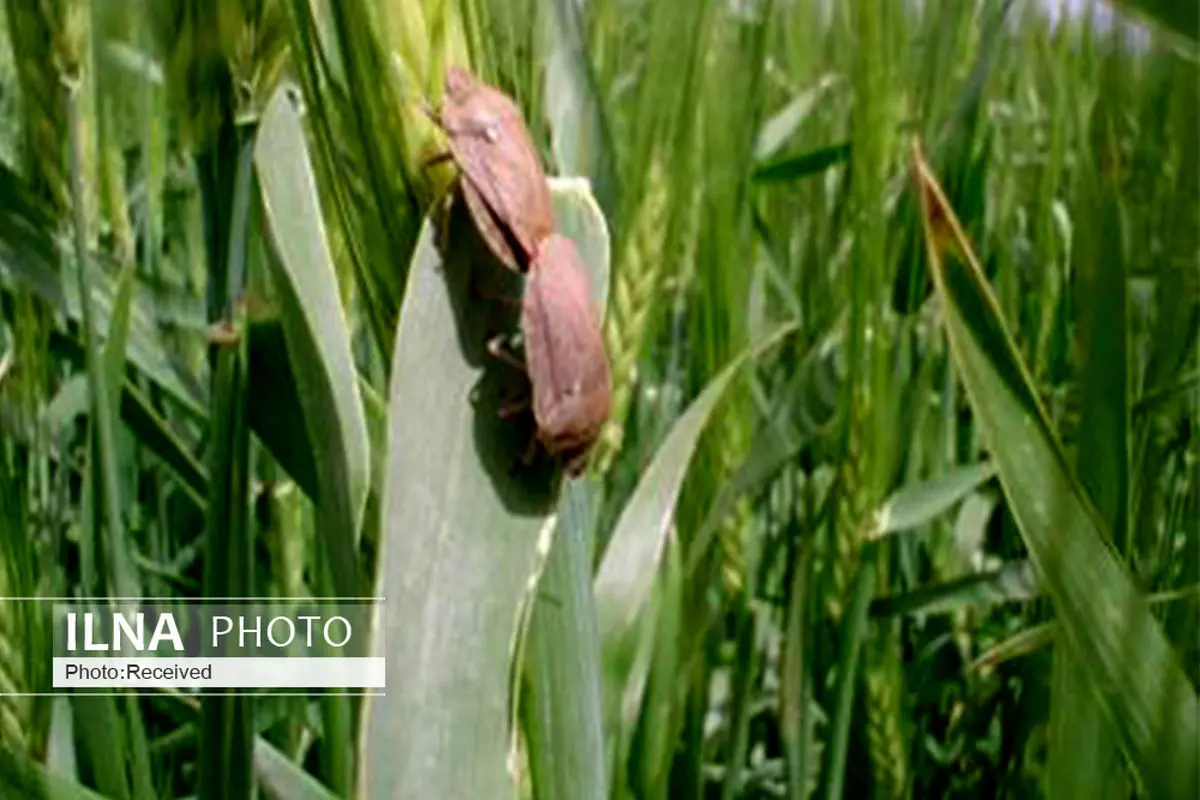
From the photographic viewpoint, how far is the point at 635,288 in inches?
21.2

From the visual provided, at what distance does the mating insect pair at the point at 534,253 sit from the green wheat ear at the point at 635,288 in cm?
16

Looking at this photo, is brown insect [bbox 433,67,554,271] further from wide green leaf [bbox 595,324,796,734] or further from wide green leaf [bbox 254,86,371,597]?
wide green leaf [bbox 595,324,796,734]

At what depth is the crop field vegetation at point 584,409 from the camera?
0.31 m

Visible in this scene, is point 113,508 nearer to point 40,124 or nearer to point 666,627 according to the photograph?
point 40,124

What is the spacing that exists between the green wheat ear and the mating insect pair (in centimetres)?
16

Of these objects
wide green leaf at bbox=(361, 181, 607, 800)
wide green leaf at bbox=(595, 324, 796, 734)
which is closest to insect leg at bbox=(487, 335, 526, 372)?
wide green leaf at bbox=(361, 181, 607, 800)

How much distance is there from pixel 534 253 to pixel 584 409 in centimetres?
3

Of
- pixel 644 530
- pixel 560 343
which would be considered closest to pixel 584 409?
pixel 560 343

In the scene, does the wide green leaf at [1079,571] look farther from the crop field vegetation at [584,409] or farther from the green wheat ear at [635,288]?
the green wheat ear at [635,288]

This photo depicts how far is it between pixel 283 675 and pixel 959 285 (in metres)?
0.25

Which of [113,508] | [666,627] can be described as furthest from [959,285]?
[666,627]

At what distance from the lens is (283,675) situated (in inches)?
19.9

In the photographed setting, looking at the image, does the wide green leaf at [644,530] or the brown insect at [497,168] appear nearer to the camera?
the brown insect at [497,168]

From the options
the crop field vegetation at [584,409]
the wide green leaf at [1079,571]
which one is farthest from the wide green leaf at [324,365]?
the wide green leaf at [1079,571]
